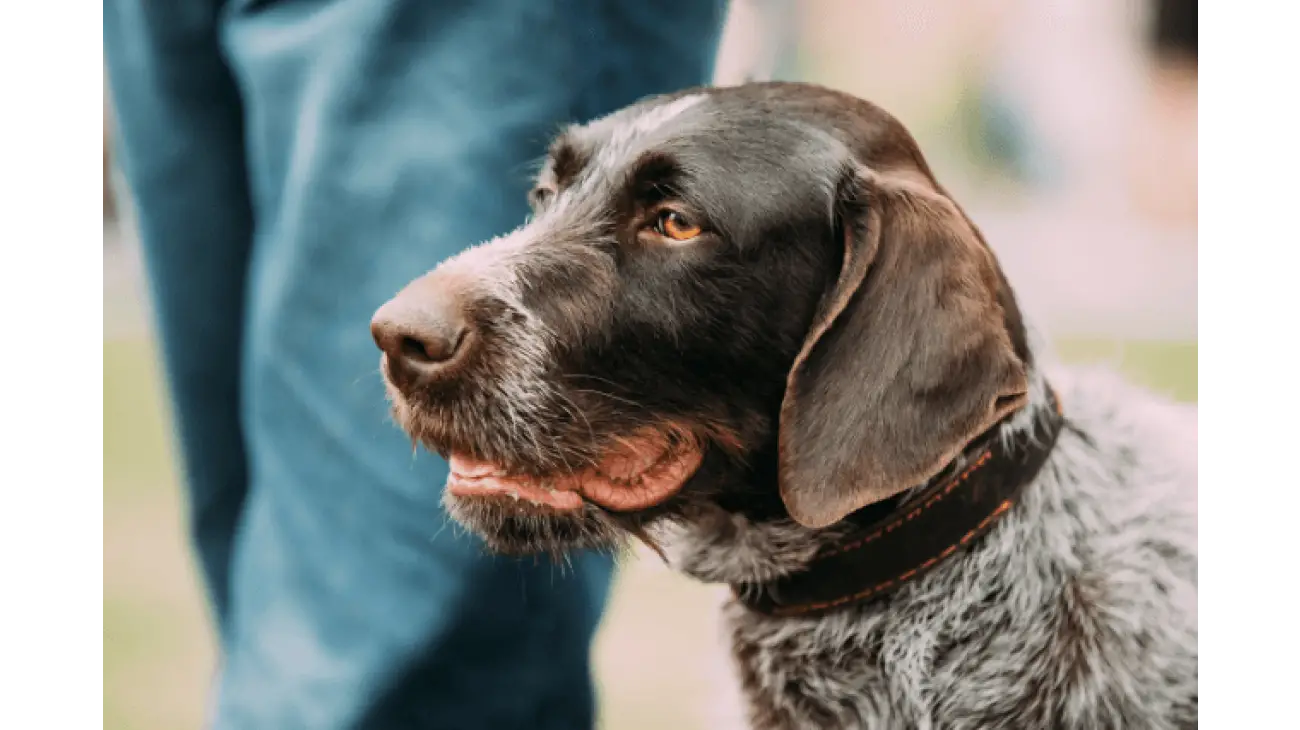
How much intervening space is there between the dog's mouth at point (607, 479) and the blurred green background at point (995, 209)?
310 millimetres

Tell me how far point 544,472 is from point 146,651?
50.7 inches

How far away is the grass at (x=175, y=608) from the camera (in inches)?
99.7

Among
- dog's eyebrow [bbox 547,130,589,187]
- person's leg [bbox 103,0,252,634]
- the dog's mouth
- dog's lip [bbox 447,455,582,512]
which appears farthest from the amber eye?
person's leg [bbox 103,0,252,634]

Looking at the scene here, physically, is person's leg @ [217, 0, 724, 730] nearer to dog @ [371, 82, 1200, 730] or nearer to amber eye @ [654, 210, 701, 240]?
dog @ [371, 82, 1200, 730]

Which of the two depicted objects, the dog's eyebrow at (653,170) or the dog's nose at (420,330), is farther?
the dog's eyebrow at (653,170)

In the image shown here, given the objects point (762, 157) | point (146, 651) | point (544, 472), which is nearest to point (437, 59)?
point (762, 157)

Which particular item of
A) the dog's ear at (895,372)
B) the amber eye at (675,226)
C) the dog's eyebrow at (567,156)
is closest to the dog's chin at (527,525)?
the dog's ear at (895,372)

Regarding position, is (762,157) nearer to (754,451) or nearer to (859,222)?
(859,222)

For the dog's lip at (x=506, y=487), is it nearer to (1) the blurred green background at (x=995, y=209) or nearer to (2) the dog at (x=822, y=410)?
(2) the dog at (x=822, y=410)

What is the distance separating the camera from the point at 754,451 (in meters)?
2.12

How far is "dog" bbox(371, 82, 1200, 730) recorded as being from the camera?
197cm

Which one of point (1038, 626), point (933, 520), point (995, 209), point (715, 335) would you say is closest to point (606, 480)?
point (715, 335)

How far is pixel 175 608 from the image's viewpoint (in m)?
3.07

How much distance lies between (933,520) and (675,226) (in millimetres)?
649
